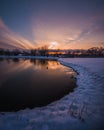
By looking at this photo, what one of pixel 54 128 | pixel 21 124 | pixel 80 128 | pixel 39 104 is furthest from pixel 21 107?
pixel 80 128

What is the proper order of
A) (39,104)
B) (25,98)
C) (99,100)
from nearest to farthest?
(99,100) < (39,104) < (25,98)

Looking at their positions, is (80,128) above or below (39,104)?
above

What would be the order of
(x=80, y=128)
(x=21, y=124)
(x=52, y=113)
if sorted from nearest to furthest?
1. (x=80, y=128)
2. (x=21, y=124)
3. (x=52, y=113)

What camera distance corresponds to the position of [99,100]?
6.12m

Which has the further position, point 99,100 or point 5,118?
point 99,100

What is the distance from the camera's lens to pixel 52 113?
197 inches

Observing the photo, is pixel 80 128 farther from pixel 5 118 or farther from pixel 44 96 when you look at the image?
pixel 44 96

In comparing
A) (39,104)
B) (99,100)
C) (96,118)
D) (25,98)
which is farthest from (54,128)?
(25,98)

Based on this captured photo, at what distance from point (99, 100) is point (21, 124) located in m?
4.37

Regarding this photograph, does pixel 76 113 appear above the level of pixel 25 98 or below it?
above

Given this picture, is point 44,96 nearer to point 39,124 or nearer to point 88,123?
point 39,124

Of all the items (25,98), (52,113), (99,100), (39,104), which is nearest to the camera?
(52,113)

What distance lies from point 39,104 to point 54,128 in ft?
8.87

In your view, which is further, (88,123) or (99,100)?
(99,100)
